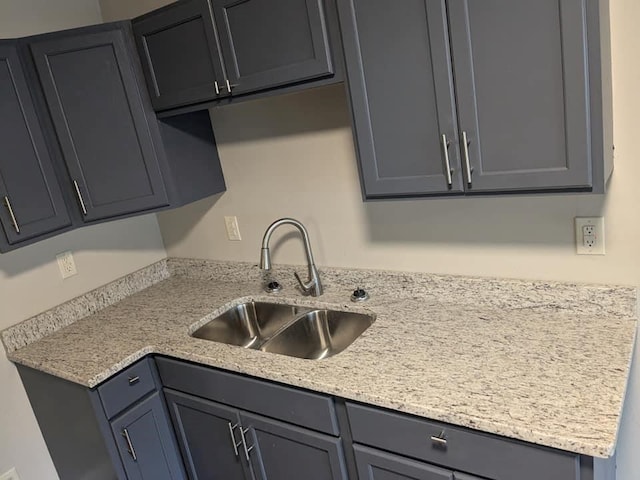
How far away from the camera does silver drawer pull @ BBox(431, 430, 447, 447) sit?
1.30 metres

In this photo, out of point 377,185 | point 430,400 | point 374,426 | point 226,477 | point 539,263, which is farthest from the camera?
point 226,477

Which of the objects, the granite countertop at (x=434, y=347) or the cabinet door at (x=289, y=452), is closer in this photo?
the granite countertop at (x=434, y=347)

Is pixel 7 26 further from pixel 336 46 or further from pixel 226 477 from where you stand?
pixel 226 477

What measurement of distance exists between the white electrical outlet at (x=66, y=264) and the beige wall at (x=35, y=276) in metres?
0.02

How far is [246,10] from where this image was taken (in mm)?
1586

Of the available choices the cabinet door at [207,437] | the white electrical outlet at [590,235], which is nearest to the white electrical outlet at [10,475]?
the cabinet door at [207,437]

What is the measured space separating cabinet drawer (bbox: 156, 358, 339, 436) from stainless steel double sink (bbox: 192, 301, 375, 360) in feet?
0.62

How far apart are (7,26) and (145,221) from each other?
3.37 feet

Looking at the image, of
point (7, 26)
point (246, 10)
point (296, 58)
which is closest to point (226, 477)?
point (296, 58)

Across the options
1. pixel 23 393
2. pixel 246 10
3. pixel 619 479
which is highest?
pixel 246 10

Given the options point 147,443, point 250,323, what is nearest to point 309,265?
point 250,323

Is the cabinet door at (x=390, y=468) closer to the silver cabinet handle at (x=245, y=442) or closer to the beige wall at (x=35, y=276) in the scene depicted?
the silver cabinet handle at (x=245, y=442)

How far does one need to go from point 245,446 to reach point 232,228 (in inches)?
39.7

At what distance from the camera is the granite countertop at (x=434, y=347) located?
1.22m
